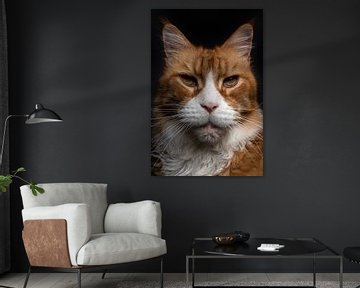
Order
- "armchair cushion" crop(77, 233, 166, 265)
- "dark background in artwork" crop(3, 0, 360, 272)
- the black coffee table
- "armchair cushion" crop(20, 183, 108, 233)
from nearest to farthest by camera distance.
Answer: the black coffee table, "armchair cushion" crop(77, 233, 166, 265), "armchair cushion" crop(20, 183, 108, 233), "dark background in artwork" crop(3, 0, 360, 272)

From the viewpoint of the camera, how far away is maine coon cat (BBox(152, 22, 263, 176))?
201 inches

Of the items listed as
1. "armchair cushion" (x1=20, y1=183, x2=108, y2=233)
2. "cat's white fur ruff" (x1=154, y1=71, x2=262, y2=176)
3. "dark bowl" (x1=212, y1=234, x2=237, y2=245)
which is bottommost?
"dark bowl" (x1=212, y1=234, x2=237, y2=245)

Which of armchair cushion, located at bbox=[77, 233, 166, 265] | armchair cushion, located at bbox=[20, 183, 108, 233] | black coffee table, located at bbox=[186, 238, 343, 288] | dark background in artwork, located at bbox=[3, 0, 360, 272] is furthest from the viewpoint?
dark background in artwork, located at bbox=[3, 0, 360, 272]

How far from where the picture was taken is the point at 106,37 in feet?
17.0

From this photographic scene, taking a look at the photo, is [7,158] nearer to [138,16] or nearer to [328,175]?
[138,16]

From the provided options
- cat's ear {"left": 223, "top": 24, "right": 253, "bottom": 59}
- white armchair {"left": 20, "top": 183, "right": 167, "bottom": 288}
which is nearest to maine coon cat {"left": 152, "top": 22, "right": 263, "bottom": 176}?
cat's ear {"left": 223, "top": 24, "right": 253, "bottom": 59}

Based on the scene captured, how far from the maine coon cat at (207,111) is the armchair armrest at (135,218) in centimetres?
65

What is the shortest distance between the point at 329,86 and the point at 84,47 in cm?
222

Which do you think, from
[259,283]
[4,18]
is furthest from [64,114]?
[259,283]

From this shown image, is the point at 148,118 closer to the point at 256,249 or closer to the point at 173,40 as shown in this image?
the point at 173,40

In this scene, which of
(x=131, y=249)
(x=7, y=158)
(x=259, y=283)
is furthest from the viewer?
(x=7, y=158)

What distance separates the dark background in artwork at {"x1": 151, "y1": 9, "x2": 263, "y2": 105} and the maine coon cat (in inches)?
1.8

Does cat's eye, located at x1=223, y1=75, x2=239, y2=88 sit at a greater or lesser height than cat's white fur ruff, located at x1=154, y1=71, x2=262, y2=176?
greater

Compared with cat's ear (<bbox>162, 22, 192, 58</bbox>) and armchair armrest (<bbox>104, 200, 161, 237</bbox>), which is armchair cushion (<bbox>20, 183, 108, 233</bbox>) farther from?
cat's ear (<bbox>162, 22, 192, 58</bbox>)
